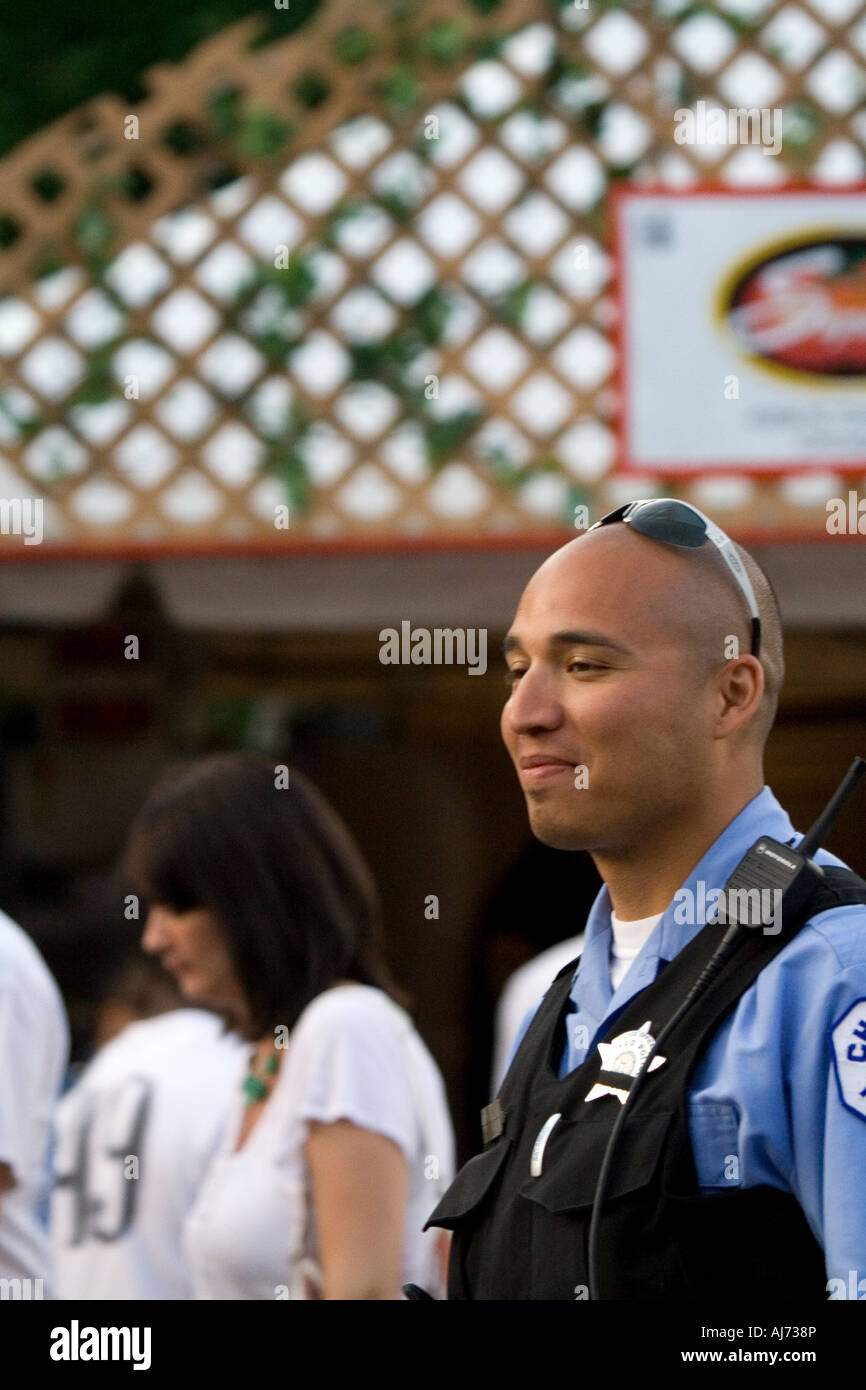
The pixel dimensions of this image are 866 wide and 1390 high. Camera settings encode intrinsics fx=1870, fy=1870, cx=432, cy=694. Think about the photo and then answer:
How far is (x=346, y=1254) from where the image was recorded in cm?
141

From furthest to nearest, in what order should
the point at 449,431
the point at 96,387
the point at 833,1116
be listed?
the point at 96,387 → the point at 449,431 → the point at 833,1116

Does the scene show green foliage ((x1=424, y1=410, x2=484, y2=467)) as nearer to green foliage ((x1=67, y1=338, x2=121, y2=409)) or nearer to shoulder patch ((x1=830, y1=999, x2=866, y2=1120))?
green foliage ((x1=67, y1=338, x2=121, y2=409))

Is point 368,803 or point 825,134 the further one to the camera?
point 825,134

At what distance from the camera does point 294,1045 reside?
1.54 m

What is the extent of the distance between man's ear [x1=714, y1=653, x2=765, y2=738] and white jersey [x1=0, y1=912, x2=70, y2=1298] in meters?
0.95

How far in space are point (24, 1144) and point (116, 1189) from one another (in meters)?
0.16

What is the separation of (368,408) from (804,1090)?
2.81 metres

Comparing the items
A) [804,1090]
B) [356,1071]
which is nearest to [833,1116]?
[804,1090]

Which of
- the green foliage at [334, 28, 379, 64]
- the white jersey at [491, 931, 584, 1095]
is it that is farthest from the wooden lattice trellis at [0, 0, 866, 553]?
the white jersey at [491, 931, 584, 1095]

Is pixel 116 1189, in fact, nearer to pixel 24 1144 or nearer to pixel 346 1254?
pixel 24 1144

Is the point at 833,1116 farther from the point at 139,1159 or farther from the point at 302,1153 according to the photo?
the point at 139,1159

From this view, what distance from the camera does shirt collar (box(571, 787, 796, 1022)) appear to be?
918 millimetres

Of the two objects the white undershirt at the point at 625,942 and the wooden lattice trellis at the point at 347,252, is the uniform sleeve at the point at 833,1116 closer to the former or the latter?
the white undershirt at the point at 625,942
